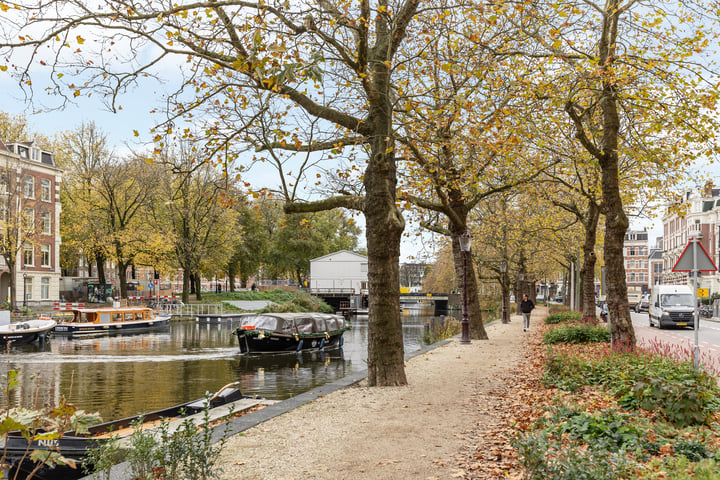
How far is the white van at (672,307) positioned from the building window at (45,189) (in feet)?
161

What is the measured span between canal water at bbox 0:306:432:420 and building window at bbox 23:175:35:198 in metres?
21.3

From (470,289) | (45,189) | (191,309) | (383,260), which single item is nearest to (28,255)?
(45,189)

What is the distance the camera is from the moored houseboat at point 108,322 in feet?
122

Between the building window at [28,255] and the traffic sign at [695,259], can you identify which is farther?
the building window at [28,255]

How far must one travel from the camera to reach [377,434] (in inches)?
319

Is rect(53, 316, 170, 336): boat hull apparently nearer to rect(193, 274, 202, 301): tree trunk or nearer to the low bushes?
rect(193, 274, 202, 301): tree trunk

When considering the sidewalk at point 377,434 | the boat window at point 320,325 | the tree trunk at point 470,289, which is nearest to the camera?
the sidewalk at point 377,434

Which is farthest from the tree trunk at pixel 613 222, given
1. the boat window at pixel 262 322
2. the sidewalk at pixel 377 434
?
the boat window at pixel 262 322

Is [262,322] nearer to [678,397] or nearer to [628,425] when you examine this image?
[678,397]

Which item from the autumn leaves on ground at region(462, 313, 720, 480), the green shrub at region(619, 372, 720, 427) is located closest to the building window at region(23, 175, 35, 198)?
the autumn leaves on ground at region(462, 313, 720, 480)

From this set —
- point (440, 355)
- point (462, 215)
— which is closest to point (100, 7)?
point (440, 355)

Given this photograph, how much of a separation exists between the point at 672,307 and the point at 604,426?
2897 centimetres

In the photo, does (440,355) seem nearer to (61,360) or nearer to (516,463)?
(516,463)

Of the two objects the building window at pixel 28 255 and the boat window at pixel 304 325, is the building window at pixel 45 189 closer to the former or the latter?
the building window at pixel 28 255
